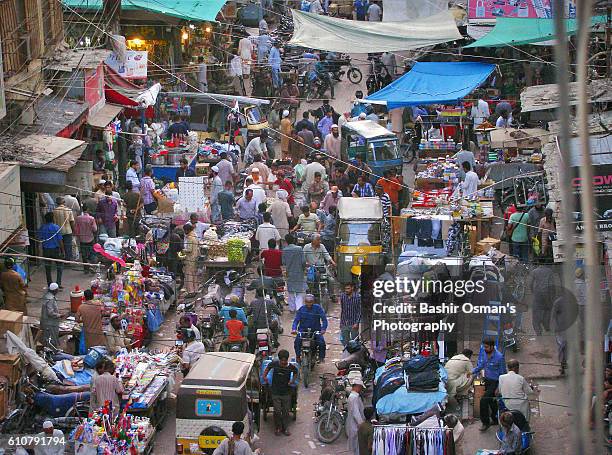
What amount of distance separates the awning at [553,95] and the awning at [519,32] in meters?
4.09

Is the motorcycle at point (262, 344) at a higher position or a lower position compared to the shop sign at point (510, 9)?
lower

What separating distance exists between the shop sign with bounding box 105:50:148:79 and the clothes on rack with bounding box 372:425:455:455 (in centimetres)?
1304

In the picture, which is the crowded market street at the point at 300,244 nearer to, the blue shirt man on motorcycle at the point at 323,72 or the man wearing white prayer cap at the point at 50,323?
the man wearing white prayer cap at the point at 50,323

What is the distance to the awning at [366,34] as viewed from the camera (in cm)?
2781

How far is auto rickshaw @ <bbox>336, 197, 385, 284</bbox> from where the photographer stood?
18828mm

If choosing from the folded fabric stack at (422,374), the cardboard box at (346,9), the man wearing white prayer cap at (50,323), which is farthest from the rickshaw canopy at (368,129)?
the cardboard box at (346,9)

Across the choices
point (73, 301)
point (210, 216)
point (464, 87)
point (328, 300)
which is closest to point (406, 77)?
point (464, 87)

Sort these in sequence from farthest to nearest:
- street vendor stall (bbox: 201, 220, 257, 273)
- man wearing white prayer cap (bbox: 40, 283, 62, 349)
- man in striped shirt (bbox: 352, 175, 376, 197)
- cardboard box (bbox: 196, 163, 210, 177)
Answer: cardboard box (bbox: 196, 163, 210, 177) → man in striped shirt (bbox: 352, 175, 376, 197) → street vendor stall (bbox: 201, 220, 257, 273) → man wearing white prayer cap (bbox: 40, 283, 62, 349)

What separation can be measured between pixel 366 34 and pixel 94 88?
25.7 feet

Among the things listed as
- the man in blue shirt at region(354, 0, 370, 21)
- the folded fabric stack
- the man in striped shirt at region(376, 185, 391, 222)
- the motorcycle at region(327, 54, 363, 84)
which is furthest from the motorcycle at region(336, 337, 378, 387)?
the man in blue shirt at region(354, 0, 370, 21)

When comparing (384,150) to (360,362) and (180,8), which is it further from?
(360,362)

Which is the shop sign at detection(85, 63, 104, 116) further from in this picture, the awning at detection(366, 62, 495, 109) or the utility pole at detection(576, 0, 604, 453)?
the utility pole at detection(576, 0, 604, 453)

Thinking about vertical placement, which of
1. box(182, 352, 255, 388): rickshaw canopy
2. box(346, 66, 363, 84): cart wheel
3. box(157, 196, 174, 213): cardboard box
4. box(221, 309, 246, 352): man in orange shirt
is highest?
box(346, 66, 363, 84): cart wheel

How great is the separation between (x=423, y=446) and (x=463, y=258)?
4.37m
